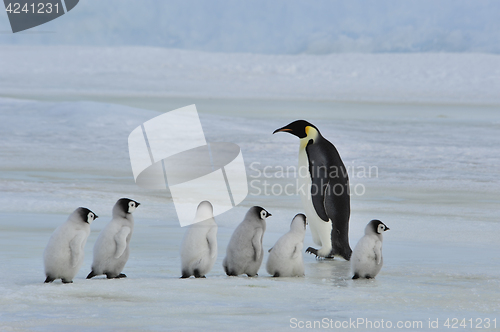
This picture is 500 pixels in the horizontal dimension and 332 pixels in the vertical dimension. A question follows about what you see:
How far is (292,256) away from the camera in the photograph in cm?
366

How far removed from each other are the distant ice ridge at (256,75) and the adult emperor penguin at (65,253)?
1958cm

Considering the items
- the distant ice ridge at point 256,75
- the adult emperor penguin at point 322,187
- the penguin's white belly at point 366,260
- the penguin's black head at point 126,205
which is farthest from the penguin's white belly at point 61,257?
the distant ice ridge at point 256,75

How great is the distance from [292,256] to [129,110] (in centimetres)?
1137

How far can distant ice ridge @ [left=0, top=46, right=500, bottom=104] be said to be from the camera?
24.4m

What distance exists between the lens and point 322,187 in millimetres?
4695

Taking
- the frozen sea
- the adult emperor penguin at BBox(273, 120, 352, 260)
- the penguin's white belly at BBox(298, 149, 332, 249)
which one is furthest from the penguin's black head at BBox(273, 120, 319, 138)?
the frozen sea

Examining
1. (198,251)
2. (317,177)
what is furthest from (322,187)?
(198,251)

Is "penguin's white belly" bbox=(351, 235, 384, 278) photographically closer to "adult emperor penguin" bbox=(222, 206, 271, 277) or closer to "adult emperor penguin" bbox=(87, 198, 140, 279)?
"adult emperor penguin" bbox=(222, 206, 271, 277)

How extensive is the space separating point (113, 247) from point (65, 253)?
0.24 meters

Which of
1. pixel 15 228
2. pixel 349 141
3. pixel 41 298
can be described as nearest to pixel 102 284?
pixel 41 298

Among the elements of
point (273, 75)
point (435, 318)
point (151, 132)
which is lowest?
point (435, 318)

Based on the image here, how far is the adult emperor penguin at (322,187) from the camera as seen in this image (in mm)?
4645

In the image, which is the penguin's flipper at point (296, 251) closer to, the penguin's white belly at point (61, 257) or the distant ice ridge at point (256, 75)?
the penguin's white belly at point (61, 257)

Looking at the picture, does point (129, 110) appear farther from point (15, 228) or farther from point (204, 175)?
point (15, 228)
